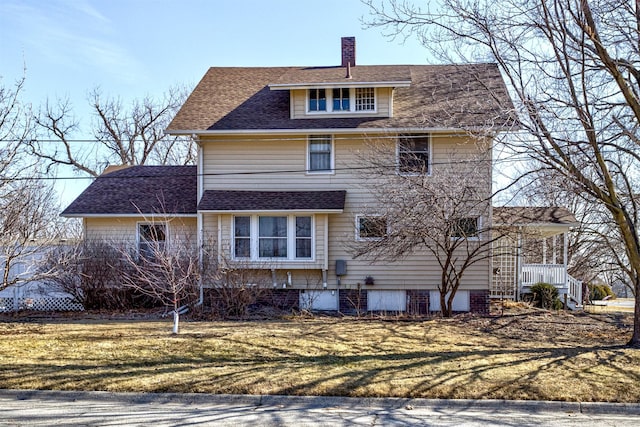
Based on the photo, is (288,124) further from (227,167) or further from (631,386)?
(631,386)

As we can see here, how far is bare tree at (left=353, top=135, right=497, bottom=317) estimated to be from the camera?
546 inches

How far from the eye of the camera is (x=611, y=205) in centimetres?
1047

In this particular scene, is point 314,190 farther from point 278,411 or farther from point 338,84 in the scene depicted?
point 278,411

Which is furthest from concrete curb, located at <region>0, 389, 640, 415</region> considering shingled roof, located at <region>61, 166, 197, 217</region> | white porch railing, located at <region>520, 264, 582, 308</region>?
white porch railing, located at <region>520, 264, 582, 308</region>

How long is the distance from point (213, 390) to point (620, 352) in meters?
7.31

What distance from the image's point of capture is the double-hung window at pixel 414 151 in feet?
54.6

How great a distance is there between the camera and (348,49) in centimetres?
2138

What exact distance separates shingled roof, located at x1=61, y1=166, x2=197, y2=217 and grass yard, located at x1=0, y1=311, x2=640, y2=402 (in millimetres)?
5723

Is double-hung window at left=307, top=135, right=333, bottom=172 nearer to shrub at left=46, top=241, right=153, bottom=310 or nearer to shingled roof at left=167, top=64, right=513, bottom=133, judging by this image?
shingled roof at left=167, top=64, right=513, bottom=133

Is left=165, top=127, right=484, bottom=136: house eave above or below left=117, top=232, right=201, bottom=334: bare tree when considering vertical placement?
above

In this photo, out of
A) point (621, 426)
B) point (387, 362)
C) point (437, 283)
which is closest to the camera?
point (621, 426)

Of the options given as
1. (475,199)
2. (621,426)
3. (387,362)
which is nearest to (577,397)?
(621,426)

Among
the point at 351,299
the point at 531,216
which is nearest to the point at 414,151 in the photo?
the point at 531,216

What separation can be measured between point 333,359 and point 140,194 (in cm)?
1244
